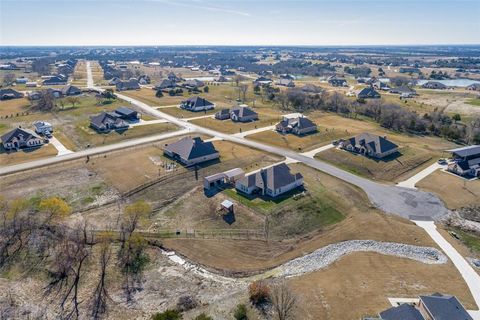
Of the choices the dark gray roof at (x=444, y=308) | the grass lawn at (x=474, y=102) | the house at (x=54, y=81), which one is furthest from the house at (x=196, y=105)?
the grass lawn at (x=474, y=102)

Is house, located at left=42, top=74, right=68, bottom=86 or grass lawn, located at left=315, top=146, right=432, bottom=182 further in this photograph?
house, located at left=42, top=74, right=68, bottom=86

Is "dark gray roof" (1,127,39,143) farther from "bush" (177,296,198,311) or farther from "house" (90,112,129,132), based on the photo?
"bush" (177,296,198,311)

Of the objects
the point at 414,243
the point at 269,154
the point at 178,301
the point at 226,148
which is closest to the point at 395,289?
the point at 414,243

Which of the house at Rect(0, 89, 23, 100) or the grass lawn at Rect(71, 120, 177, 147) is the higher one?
the house at Rect(0, 89, 23, 100)

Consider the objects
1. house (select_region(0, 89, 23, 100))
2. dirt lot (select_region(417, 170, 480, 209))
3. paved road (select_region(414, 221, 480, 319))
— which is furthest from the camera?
house (select_region(0, 89, 23, 100))

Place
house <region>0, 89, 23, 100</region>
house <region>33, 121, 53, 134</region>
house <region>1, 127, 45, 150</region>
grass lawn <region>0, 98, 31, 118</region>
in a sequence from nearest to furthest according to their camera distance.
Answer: house <region>1, 127, 45, 150</region> < house <region>33, 121, 53, 134</region> < grass lawn <region>0, 98, 31, 118</region> < house <region>0, 89, 23, 100</region>

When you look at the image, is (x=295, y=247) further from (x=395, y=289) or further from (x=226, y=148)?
(x=226, y=148)

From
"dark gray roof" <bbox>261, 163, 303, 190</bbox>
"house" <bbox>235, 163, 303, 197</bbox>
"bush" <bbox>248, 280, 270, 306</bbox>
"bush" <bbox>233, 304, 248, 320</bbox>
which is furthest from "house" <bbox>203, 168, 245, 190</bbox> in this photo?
"bush" <bbox>233, 304, 248, 320</bbox>

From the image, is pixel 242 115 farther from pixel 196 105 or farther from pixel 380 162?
pixel 380 162
